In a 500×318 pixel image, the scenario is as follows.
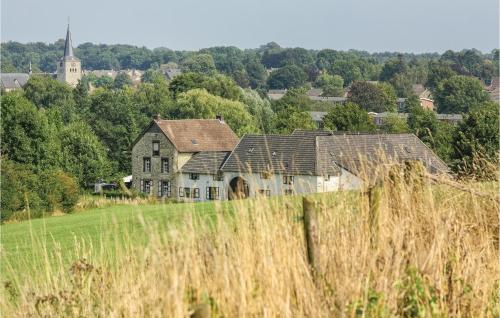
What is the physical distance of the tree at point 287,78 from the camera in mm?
183625

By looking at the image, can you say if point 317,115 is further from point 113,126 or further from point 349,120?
point 349,120

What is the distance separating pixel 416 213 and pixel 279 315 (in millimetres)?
1990

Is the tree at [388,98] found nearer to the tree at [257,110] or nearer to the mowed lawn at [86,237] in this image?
the tree at [257,110]

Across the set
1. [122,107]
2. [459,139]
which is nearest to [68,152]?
[122,107]

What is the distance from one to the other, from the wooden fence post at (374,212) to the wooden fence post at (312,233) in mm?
582

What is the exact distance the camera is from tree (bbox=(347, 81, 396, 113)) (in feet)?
353

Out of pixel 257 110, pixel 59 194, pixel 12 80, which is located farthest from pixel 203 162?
pixel 12 80

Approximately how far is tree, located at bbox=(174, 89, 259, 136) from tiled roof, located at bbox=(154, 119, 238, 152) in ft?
36.3

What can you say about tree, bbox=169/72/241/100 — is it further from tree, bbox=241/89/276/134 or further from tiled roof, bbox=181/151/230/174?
tiled roof, bbox=181/151/230/174

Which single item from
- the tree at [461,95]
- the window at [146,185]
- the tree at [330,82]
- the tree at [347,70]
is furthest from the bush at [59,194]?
the tree at [347,70]

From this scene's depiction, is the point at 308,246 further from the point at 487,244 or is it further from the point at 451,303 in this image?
the point at 487,244

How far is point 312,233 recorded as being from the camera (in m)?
5.80

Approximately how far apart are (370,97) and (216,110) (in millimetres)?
45722

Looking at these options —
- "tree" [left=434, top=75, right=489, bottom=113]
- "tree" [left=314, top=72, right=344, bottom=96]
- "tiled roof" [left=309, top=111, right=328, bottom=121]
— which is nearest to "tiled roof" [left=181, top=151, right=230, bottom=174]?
"tiled roof" [left=309, top=111, right=328, bottom=121]
